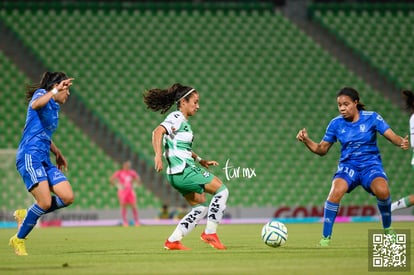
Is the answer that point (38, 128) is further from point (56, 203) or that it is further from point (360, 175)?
point (360, 175)

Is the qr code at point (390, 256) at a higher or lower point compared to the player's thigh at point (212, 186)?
lower

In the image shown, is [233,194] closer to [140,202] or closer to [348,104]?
[140,202]

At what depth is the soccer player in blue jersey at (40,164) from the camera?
9.74 m

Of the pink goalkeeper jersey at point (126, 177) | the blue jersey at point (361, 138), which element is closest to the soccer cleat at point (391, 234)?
the blue jersey at point (361, 138)

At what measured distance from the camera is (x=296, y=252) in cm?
962

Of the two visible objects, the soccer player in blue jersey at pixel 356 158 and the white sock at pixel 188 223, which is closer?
the white sock at pixel 188 223

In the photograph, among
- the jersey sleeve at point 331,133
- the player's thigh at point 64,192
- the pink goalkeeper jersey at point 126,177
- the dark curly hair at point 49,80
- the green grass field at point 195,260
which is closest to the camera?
the green grass field at point 195,260

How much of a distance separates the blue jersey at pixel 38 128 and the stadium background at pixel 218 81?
13.2 metres

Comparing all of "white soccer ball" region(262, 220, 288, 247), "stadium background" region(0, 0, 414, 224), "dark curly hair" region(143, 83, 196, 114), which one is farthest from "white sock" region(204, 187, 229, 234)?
"stadium background" region(0, 0, 414, 224)

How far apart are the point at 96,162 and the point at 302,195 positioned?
6625mm

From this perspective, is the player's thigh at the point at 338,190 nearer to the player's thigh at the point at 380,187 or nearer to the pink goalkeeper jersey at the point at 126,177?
the player's thigh at the point at 380,187

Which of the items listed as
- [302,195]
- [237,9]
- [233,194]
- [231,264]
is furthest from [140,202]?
[231,264]

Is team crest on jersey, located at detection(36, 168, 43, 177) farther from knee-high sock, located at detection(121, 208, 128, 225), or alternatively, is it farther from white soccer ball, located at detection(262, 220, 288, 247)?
knee-high sock, located at detection(121, 208, 128, 225)

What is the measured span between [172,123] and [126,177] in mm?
12444
